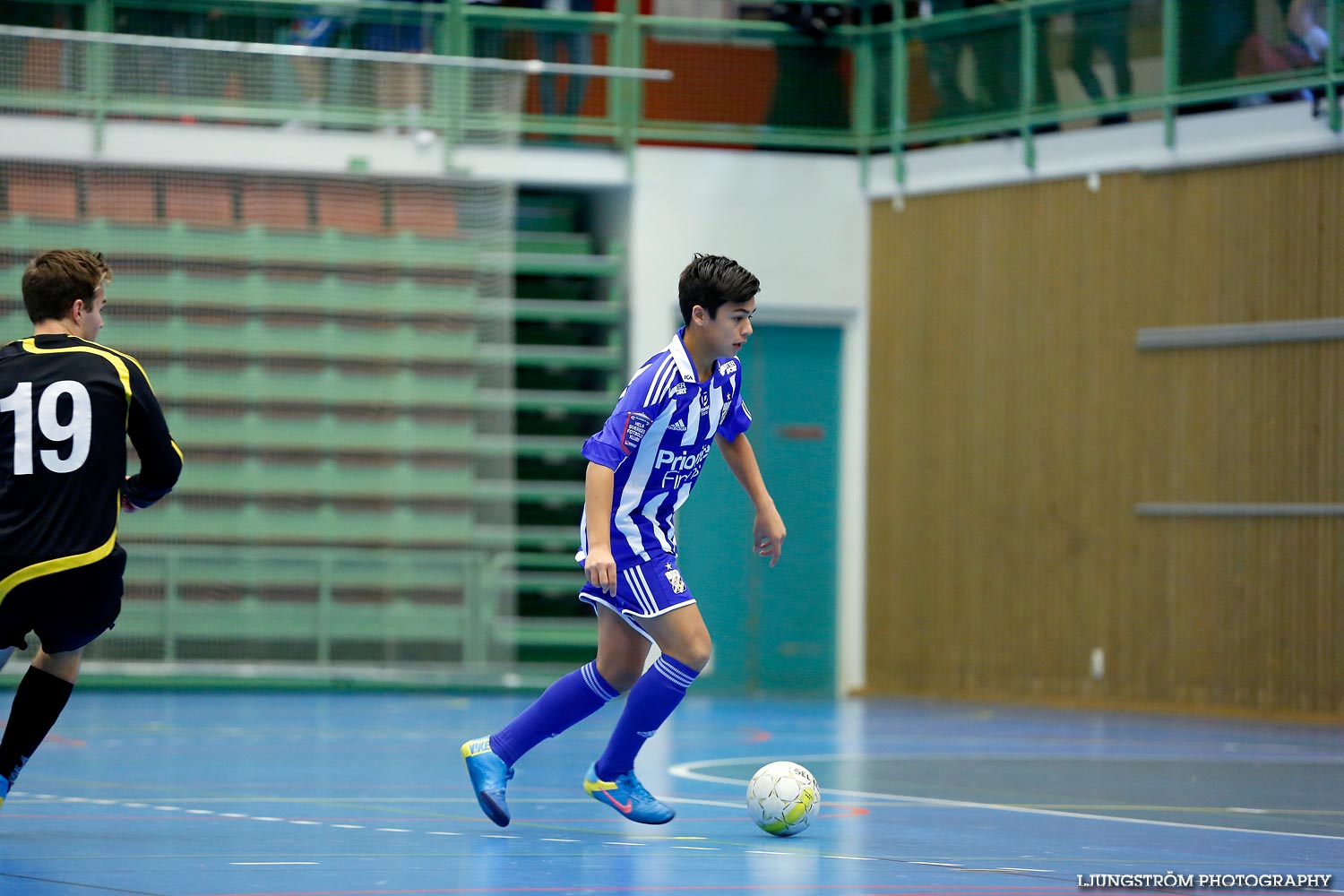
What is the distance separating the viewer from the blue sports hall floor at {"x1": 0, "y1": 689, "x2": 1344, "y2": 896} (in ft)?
16.2

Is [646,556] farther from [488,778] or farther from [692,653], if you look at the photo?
[488,778]

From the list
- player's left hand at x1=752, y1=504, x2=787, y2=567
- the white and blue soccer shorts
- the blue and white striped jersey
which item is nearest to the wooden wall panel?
player's left hand at x1=752, y1=504, x2=787, y2=567

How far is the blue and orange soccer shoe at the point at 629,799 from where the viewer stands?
6066mm

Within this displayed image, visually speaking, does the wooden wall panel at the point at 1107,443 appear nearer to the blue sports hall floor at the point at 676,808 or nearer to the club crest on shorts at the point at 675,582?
the blue sports hall floor at the point at 676,808

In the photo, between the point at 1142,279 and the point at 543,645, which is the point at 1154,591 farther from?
the point at 543,645

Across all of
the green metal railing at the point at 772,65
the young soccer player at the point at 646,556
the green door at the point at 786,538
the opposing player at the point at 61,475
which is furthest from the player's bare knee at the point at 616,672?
the green door at the point at 786,538

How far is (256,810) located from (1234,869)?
10.9ft

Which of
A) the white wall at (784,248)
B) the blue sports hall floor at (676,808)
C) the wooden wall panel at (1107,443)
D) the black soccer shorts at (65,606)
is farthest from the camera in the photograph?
the white wall at (784,248)

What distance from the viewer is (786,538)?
15.4m

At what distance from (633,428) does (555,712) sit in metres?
0.96

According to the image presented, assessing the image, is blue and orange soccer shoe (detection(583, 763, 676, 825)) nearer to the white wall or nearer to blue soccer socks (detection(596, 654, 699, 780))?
blue soccer socks (detection(596, 654, 699, 780))

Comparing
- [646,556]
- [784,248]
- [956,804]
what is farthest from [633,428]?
[784,248]

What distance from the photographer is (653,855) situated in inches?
214

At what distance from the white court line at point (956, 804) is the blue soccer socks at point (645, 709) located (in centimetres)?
146
